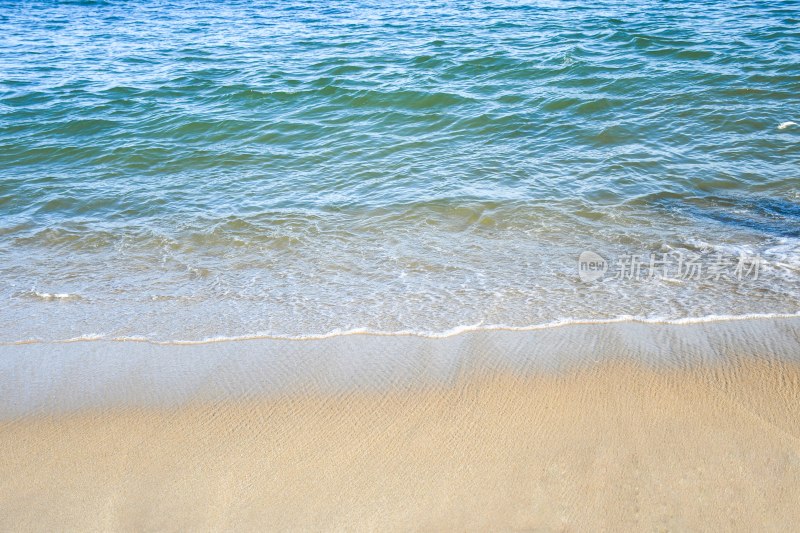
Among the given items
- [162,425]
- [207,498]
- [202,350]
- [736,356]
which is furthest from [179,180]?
[736,356]

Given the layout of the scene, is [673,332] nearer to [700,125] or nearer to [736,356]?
[736,356]

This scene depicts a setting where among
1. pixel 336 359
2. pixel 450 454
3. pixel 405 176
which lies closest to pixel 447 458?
pixel 450 454

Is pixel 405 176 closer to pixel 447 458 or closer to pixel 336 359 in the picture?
pixel 336 359

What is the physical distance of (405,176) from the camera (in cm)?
739

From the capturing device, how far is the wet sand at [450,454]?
298 cm

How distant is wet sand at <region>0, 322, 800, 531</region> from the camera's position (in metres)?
2.98

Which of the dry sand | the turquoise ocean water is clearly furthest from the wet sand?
the turquoise ocean water

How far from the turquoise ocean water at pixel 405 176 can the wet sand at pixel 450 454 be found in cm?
79

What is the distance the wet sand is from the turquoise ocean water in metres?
0.79

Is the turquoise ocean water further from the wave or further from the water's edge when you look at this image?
the water's edge

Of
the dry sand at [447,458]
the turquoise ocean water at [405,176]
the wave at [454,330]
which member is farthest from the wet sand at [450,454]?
the turquoise ocean water at [405,176]

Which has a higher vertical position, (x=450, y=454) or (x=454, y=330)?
(x=450, y=454)

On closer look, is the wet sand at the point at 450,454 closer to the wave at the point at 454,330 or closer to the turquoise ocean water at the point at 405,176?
the wave at the point at 454,330

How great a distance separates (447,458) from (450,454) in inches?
1.3
